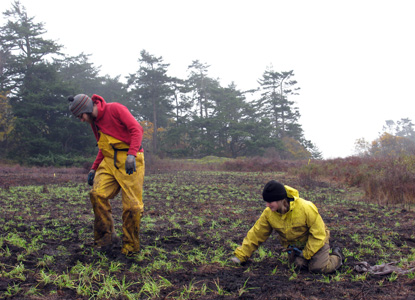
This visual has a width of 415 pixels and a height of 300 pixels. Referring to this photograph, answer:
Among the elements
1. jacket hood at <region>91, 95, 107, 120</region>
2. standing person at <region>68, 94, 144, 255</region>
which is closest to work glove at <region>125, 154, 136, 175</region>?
standing person at <region>68, 94, 144, 255</region>

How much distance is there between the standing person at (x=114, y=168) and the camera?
4.38 meters

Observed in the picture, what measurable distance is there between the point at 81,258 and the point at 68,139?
30.8 metres

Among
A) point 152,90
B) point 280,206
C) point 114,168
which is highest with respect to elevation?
point 152,90

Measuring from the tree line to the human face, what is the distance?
28.4 metres

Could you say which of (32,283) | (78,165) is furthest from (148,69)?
(32,283)

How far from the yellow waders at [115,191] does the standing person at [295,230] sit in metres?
1.32

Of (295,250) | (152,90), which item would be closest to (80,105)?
(295,250)

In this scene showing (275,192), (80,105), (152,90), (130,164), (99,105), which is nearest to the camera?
(275,192)

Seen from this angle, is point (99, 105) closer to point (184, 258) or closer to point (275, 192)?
point (184, 258)

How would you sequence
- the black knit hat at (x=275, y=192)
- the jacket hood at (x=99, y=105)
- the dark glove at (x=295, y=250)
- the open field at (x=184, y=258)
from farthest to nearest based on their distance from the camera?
the jacket hood at (x=99, y=105)
the dark glove at (x=295, y=250)
the black knit hat at (x=275, y=192)
the open field at (x=184, y=258)

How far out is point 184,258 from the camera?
443 centimetres

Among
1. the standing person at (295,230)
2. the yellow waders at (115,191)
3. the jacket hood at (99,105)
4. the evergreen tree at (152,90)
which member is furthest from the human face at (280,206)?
the evergreen tree at (152,90)

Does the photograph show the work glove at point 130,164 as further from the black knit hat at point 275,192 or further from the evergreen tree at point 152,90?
the evergreen tree at point 152,90

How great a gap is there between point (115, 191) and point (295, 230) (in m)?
2.34
